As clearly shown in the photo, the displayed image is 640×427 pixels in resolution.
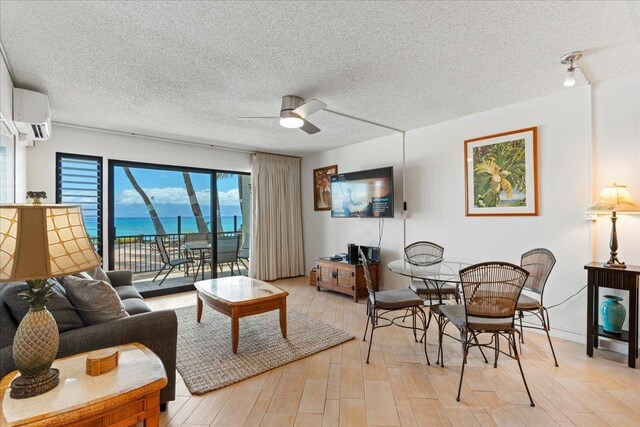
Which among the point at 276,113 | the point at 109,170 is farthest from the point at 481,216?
the point at 109,170

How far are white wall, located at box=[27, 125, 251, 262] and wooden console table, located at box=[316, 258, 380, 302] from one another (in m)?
2.47

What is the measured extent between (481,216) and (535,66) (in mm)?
1657

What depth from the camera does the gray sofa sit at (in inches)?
59.1

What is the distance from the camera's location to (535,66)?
93.8 inches

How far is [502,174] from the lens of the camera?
3.32m

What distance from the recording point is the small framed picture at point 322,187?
5.48m

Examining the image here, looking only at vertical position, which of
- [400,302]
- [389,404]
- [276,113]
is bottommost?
[389,404]

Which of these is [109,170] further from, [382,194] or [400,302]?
[400,302]

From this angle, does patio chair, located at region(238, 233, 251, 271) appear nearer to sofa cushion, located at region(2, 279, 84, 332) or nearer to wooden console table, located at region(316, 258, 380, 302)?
wooden console table, located at region(316, 258, 380, 302)

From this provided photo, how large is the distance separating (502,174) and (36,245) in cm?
385

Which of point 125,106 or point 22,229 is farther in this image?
point 125,106

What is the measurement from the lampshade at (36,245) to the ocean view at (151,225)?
370 centimetres

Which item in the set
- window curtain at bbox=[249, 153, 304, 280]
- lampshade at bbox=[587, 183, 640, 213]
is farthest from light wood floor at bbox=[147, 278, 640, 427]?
window curtain at bbox=[249, 153, 304, 280]

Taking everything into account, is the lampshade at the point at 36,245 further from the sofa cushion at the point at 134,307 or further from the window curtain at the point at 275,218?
the window curtain at the point at 275,218
